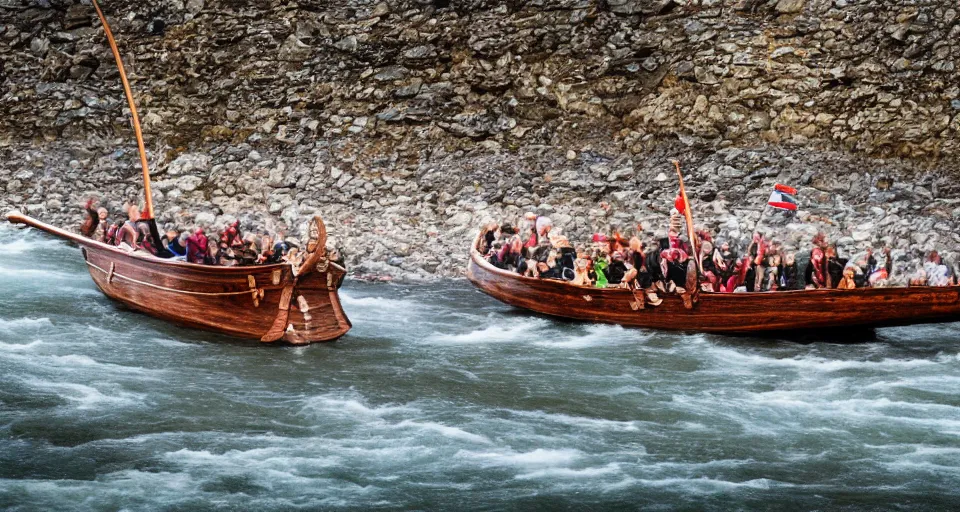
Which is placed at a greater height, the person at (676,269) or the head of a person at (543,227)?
the head of a person at (543,227)

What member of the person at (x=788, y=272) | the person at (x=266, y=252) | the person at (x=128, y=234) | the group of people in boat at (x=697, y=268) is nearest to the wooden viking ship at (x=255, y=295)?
Result: the person at (x=266, y=252)

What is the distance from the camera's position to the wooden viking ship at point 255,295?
16984mm

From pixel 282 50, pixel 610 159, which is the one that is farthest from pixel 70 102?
pixel 610 159

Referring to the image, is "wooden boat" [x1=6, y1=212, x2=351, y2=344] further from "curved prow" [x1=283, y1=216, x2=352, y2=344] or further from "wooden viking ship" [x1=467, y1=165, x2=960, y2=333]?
"wooden viking ship" [x1=467, y1=165, x2=960, y2=333]

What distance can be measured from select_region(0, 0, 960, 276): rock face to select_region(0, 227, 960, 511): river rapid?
6253 millimetres

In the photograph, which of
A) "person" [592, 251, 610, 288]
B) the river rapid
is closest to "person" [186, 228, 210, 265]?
the river rapid

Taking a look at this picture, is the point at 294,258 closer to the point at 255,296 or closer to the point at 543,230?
the point at 255,296

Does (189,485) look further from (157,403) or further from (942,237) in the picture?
(942,237)

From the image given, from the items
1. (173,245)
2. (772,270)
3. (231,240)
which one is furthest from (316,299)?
(772,270)

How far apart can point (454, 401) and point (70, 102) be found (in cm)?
1920

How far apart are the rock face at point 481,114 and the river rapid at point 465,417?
6.25m

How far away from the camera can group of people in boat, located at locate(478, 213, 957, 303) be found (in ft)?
60.9

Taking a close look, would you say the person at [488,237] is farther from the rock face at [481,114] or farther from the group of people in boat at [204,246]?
the group of people in boat at [204,246]

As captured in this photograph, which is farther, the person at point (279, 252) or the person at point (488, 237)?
the person at point (488, 237)
